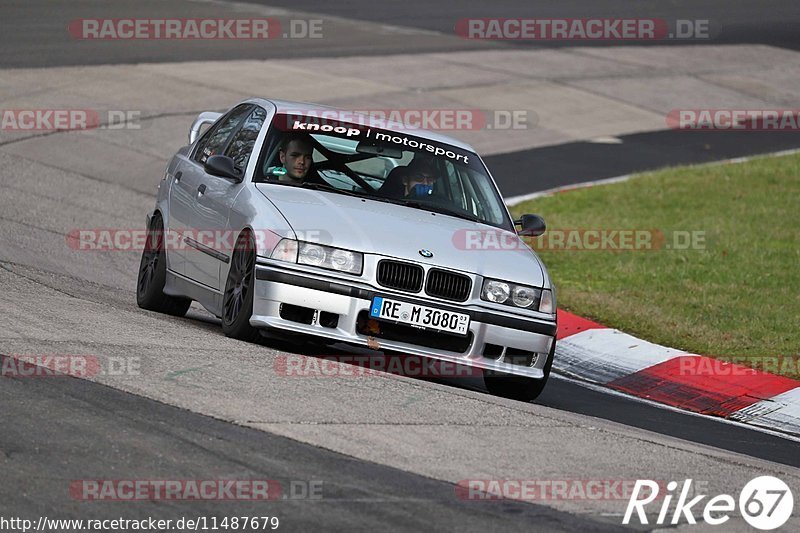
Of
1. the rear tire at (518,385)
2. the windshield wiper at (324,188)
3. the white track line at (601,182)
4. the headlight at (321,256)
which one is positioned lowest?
the white track line at (601,182)

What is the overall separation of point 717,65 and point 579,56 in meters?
2.76

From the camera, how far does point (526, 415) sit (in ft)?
25.2

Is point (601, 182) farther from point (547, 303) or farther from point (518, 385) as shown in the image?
point (547, 303)

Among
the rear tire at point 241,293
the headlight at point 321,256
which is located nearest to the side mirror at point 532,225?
the headlight at point 321,256

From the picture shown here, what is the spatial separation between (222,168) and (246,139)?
0.64 m

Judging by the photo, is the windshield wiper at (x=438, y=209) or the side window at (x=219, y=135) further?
the side window at (x=219, y=135)

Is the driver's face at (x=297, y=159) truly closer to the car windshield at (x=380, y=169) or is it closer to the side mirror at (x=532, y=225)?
the car windshield at (x=380, y=169)

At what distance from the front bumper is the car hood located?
0.22m

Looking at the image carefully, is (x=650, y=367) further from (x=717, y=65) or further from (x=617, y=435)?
(x=717, y=65)

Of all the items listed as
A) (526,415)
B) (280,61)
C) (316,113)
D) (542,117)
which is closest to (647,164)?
(542,117)

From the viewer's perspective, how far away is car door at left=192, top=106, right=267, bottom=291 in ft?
30.0

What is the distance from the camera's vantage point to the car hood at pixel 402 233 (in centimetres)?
844

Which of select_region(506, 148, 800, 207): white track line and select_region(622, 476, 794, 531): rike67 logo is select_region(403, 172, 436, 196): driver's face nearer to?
select_region(622, 476, 794, 531): rike67 logo

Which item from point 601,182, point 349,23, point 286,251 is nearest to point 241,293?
point 286,251
